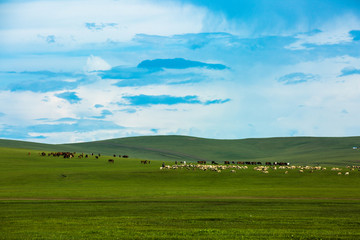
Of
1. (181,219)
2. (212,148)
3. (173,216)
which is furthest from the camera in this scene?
(212,148)

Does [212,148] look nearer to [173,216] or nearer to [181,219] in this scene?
[173,216]

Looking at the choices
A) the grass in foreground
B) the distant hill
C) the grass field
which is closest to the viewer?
the grass in foreground

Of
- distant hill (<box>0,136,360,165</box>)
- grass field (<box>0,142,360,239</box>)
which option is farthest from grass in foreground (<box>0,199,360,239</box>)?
distant hill (<box>0,136,360,165</box>)

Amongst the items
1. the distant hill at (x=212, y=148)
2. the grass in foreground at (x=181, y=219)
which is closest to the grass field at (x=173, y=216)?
the grass in foreground at (x=181, y=219)

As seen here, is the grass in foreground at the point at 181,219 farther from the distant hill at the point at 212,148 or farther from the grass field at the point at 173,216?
the distant hill at the point at 212,148

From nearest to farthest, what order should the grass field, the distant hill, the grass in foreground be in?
the grass in foreground
the grass field
the distant hill

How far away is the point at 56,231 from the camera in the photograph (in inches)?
875

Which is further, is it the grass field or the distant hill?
the distant hill

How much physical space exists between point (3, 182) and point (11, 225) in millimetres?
39175

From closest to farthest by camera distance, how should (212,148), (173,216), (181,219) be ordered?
(181,219)
(173,216)
(212,148)

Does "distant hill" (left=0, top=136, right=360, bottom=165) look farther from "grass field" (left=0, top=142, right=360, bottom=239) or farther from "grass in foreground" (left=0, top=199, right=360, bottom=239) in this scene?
"grass in foreground" (left=0, top=199, right=360, bottom=239)

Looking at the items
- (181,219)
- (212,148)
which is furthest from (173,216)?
(212,148)

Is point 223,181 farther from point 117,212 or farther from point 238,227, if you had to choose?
point 238,227

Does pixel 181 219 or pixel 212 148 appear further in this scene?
pixel 212 148
